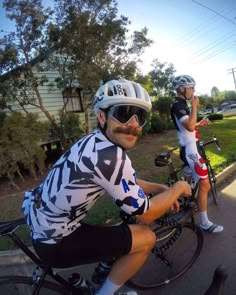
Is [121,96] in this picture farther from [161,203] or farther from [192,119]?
[192,119]

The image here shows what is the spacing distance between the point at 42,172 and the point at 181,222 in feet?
23.5

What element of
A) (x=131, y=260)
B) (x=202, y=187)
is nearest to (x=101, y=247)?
(x=131, y=260)

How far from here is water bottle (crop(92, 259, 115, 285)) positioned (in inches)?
100

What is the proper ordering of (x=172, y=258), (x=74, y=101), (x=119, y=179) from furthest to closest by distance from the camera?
(x=74, y=101), (x=172, y=258), (x=119, y=179)

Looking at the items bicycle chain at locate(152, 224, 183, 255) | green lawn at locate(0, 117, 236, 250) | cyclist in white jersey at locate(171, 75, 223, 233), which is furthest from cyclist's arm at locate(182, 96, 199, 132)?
green lawn at locate(0, 117, 236, 250)

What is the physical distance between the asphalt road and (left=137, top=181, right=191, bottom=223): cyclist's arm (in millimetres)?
1246

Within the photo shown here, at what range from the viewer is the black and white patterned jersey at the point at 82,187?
1.99 m

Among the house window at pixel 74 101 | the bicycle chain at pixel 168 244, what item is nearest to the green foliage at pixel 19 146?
the house window at pixel 74 101

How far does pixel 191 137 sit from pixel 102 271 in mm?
2591

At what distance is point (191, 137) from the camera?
15.0 feet

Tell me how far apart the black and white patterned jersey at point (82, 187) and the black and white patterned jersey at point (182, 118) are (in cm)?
254

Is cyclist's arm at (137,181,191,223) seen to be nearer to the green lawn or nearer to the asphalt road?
the asphalt road

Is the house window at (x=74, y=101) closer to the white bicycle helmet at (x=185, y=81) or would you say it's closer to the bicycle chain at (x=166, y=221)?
the white bicycle helmet at (x=185, y=81)

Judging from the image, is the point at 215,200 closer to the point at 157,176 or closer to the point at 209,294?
the point at 157,176
